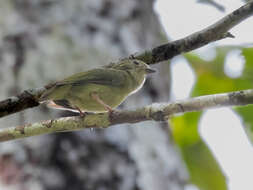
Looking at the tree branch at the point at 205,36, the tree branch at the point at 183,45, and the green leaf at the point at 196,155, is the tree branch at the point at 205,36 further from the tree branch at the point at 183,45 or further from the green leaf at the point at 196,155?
the green leaf at the point at 196,155

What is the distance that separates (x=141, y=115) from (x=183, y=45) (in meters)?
0.45

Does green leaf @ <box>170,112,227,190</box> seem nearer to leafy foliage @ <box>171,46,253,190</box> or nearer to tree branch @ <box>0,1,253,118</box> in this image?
leafy foliage @ <box>171,46,253,190</box>

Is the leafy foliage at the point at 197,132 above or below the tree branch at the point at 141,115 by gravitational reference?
above

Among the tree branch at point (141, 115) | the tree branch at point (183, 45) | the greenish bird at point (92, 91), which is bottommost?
the tree branch at point (141, 115)

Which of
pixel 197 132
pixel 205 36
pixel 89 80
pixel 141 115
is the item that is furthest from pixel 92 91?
pixel 197 132

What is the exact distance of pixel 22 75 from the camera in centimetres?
538

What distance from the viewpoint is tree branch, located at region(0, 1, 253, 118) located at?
287 centimetres

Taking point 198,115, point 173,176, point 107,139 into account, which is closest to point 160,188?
point 173,176

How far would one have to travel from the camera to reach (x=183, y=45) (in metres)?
3.05

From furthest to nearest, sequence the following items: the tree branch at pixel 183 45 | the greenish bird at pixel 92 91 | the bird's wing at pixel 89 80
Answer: the greenish bird at pixel 92 91 → the bird's wing at pixel 89 80 → the tree branch at pixel 183 45

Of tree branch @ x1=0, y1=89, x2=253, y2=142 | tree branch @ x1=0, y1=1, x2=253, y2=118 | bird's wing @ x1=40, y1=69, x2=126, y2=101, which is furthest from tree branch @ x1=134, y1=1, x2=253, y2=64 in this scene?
bird's wing @ x1=40, y1=69, x2=126, y2=101

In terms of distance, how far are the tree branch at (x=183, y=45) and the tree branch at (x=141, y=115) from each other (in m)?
0.14

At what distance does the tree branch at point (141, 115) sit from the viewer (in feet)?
9.07

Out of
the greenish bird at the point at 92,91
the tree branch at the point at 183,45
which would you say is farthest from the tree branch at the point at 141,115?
the greenish bird at the point at 92,91
